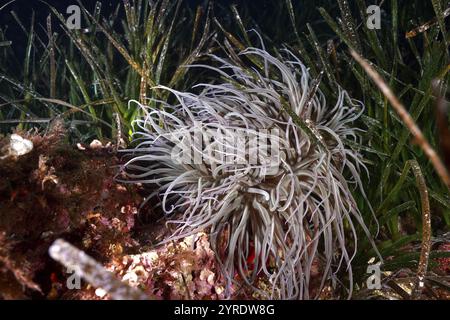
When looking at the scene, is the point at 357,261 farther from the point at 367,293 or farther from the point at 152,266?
the point at 152,266

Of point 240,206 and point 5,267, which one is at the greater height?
point 5,267

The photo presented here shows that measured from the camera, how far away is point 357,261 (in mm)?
2549

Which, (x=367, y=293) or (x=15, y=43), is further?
(x=15, y=43)

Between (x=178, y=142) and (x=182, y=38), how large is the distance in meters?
3.55

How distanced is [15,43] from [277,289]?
947 cm

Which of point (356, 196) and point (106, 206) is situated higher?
point (106, 206)

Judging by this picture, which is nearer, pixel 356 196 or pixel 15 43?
pixel 356 196
